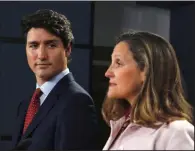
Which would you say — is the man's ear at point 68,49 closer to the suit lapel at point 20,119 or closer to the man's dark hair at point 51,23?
the man's dark hair at point 51,23

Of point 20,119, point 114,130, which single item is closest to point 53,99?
point 20,119

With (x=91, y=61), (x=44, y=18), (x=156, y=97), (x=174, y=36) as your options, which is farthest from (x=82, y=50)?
(x=156, y=97)

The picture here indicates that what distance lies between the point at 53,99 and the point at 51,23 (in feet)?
1.09

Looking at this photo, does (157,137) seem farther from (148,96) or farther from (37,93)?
(37,93)

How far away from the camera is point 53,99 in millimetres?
1689

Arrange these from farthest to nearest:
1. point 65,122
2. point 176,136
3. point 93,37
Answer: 1. point 93,37
2. point 65,122
3. point 176,136

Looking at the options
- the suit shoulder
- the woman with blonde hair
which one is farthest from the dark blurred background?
the woman with blonde hair

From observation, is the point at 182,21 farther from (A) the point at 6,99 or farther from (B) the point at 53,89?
(A) the point at 6,99

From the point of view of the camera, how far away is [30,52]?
1726 millimetres

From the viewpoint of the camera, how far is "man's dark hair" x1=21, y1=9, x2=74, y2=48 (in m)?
1.69

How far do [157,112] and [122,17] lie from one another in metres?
0.67

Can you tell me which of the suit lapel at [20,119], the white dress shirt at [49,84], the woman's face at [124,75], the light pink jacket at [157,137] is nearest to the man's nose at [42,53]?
the white dress shirt at [49,84]

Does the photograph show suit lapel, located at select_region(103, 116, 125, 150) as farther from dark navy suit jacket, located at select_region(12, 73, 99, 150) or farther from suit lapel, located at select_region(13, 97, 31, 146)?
suit lapel, located at select_region(13, 97, 31, 146)

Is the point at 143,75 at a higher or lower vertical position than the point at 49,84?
higher
